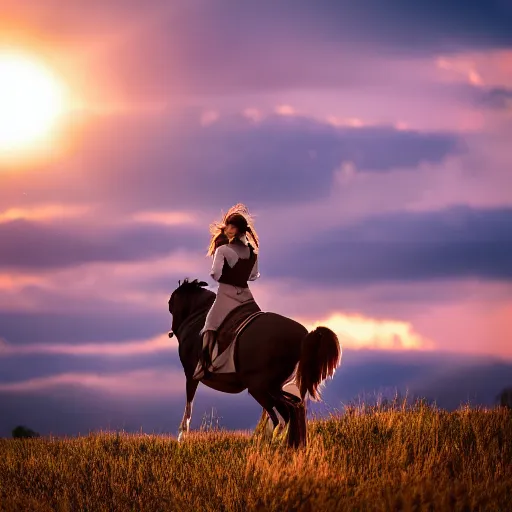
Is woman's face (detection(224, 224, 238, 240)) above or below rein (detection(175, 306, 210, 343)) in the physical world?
above

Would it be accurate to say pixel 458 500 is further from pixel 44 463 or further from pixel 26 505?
pixel 44 463

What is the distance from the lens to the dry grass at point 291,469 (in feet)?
30.9

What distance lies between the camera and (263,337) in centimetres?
1240

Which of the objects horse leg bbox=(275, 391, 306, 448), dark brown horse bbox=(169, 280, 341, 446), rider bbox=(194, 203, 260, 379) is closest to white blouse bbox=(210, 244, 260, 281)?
rider bbox=(194, 203, 260, 379)

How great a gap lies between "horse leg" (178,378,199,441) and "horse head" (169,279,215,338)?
1237 millimetres

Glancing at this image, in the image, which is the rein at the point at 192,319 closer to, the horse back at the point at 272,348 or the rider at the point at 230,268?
the rider at the point at 230,268

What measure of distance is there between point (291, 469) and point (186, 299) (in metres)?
5.63

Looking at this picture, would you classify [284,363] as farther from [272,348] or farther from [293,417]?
[293,417]

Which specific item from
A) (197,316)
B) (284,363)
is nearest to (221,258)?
(284,363)

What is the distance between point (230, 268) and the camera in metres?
13.1

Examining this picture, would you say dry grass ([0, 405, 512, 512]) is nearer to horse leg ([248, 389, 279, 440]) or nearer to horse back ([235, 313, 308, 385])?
horse leg ([248, 389, 279, 440])

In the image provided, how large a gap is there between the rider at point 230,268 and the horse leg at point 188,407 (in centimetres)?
146

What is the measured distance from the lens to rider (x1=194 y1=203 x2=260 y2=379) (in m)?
13.0

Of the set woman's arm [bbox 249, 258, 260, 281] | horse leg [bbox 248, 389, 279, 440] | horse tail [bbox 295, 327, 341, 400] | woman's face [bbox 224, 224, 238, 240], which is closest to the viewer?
horse tail [bbox 295, 327, 341, 400]
